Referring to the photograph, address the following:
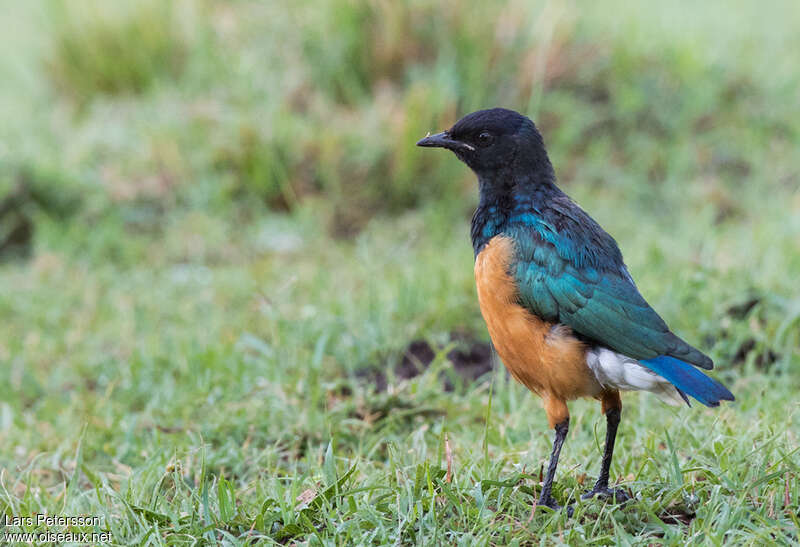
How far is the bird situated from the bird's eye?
0.26ft

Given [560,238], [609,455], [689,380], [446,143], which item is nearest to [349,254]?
[446,143]

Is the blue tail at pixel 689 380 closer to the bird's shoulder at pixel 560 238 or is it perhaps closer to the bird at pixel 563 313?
the bird at pixel 563 313

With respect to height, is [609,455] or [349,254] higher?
[609,455]

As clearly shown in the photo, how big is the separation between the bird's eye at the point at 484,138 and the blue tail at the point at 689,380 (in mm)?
1030

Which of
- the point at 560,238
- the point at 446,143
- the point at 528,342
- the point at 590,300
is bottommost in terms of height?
the point at 528,342

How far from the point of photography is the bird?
3.04 m

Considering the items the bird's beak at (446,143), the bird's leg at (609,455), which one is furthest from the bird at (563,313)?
the bird's beak at (446,143)

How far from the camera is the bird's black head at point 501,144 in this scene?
3.52m

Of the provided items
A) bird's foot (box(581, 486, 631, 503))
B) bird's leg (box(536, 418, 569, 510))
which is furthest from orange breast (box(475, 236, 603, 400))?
bird's foot (box(581, 486, 631, 503))

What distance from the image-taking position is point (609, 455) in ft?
10.3

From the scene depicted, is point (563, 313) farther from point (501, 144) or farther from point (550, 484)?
point (501, 144)

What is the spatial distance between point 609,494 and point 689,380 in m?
0.46

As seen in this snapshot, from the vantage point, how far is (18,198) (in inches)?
269

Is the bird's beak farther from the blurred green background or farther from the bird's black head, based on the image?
the blurred green background
